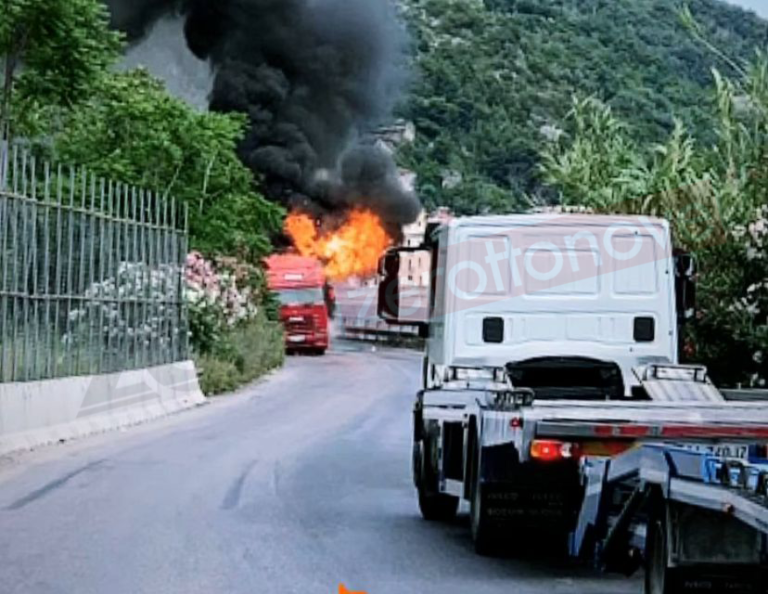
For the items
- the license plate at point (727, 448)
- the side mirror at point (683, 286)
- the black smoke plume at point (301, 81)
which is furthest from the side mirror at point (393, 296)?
the black smoke plume at point (301, 81)

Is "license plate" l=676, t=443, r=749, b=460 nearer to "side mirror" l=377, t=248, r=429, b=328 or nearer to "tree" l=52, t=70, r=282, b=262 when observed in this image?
"side mirror" l=377, t=248, r=429, b=328

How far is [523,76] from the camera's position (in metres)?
A: 70.5

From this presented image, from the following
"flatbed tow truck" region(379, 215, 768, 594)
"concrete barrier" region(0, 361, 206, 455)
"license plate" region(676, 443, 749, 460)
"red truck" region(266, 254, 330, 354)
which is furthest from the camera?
"red truck" region(266, 254, 330, 354)

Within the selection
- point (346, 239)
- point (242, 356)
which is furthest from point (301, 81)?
point (242, 356)

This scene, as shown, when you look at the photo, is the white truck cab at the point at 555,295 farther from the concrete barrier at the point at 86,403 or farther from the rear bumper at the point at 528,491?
the concrete barrier at the point at 86,403

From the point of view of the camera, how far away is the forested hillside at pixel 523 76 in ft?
160

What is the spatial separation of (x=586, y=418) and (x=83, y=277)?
15.1 metres

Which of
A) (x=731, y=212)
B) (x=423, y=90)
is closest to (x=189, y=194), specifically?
(x=731, y=212)

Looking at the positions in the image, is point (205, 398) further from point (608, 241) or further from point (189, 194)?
point (608, 241)

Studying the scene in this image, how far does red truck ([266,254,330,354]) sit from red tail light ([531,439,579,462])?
142ft

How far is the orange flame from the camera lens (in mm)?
56406

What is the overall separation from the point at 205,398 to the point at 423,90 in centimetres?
4726

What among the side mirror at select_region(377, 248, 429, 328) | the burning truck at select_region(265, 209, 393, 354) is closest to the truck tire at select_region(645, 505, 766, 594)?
the side mirror at select_region(377, 248, 429, 328)

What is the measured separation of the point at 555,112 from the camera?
61.9 meters
